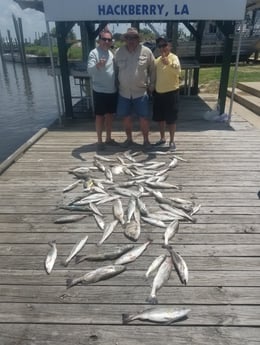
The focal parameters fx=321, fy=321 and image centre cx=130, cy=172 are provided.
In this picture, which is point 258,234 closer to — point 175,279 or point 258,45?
point 175,279

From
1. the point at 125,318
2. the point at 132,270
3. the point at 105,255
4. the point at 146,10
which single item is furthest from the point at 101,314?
the point at 146,10

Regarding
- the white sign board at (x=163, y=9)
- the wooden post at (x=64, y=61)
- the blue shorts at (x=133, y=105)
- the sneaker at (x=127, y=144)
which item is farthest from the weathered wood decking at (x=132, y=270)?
the wooden post at (x=64, y=61)

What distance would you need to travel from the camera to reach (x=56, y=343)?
7.54 feet

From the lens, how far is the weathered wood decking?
2.38 meters

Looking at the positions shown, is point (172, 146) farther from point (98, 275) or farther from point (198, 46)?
point (198, 46)

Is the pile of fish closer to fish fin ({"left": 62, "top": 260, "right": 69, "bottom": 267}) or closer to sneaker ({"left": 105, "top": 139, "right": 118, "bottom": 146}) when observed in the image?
fish fin ({"left": 62, "top": 260, "right": 69, "bottom": 267})

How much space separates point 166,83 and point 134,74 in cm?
57

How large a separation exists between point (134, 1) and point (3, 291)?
5974mm

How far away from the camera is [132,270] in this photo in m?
2.99

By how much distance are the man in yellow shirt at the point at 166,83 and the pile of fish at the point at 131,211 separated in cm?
74

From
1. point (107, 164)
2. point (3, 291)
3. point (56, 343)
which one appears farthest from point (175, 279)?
point (107, 164)

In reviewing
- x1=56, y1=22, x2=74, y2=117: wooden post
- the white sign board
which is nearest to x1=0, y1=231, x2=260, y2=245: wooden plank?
the white sign board

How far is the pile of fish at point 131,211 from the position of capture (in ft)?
9.41

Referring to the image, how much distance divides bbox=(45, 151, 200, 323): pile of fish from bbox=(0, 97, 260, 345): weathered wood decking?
67mm
